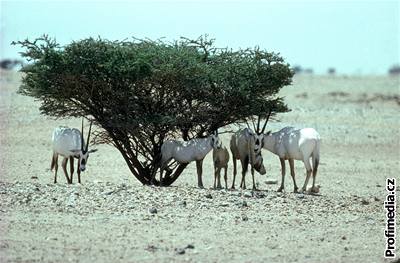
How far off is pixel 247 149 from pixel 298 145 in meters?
1.19

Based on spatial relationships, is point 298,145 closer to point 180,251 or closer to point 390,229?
point 390,229

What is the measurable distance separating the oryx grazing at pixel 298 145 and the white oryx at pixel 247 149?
1.18 feet

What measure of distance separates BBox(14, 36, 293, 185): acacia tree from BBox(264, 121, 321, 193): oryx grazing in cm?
65

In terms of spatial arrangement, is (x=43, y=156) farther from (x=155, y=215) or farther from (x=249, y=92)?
(x=155, y=215)

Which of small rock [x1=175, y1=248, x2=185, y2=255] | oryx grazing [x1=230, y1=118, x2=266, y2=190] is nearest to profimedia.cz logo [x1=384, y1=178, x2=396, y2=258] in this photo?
small rock [x1=175, y1=248, x2=185, y2=255]

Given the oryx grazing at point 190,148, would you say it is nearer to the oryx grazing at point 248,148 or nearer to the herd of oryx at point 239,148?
the herd of oryx at point 239,148

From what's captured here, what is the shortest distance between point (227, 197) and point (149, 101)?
3.13m

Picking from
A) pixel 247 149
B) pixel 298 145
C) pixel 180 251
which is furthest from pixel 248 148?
pixel 180 251

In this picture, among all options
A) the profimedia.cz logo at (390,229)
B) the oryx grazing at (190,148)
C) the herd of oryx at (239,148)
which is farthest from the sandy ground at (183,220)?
the herd of oryx at (239,148)

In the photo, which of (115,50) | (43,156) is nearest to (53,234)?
(115,50)

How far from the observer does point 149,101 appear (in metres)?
19.0

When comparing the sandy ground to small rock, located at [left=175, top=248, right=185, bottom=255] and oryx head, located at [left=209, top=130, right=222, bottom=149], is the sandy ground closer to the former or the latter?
small rock, located at [left=175, top=248, right=185, bottom=255]

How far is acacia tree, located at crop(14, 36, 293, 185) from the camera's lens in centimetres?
1823

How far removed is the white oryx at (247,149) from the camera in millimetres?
19328
